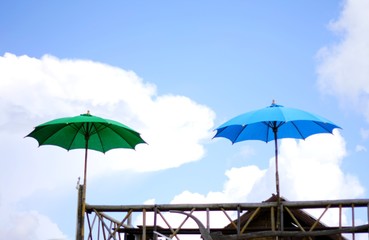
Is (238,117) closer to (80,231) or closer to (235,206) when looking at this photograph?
(235,206)

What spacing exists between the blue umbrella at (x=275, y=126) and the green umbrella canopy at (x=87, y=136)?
1.97 meters

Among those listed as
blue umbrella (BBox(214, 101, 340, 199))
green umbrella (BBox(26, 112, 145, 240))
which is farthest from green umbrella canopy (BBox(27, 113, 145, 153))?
blue umbrella (BBox(214, 101, 340, 199))

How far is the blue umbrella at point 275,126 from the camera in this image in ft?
36.4

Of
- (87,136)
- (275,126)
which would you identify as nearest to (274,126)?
(275,126)

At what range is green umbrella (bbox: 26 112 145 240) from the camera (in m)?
12.4

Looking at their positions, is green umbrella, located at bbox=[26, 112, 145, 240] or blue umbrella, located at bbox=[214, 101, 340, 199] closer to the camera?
blue umbrella, located at bbox=[214, 101, 340, 199]

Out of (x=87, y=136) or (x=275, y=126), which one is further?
(x=87, y=136)

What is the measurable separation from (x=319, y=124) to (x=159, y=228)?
154 inches

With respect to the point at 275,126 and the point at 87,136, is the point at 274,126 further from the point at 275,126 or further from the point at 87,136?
the point at 87,136

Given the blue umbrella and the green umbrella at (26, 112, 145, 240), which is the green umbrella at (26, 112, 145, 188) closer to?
the green umbrella at (26, 112, 145, 240)

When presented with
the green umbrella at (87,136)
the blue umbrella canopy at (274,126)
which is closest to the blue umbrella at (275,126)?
the blue umbrella canopy at (274,126)

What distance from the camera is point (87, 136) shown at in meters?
12.3

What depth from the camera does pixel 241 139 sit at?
42.0 ft

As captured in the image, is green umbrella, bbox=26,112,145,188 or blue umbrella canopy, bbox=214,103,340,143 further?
green umbrella, bbox=26,112,145,188
